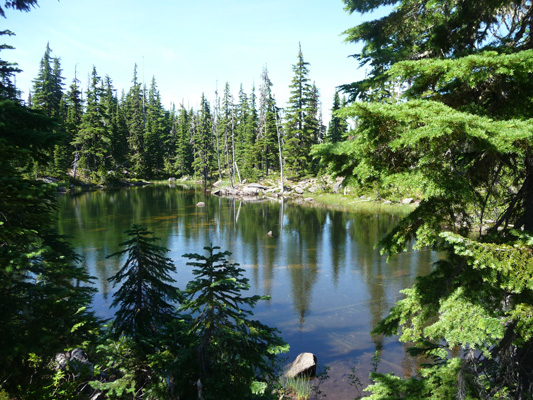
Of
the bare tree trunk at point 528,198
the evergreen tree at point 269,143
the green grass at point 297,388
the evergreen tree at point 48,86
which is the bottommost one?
the green grass at point 297,388

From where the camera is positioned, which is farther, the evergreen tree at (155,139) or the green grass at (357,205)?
the evergreen tree at (155,139)

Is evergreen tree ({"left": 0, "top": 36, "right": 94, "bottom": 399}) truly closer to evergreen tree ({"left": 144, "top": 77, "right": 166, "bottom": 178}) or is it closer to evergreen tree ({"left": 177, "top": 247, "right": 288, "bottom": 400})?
evergreen tree ({"left": 177, "top": 247, "right": 288, "bottom": 400})

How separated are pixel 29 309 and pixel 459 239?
21.0ft

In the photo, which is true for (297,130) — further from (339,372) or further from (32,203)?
(32,203)

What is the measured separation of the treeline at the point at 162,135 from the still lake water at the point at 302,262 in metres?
17.9

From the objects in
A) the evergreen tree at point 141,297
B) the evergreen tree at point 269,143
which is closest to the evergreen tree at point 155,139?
the evergreen tree at point 269,143

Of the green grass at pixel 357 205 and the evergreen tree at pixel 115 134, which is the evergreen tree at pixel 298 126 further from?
the evergreen tree at pixel 115 134

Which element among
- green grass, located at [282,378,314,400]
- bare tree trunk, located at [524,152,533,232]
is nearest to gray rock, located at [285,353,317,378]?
green grass, located at [282,378,314,400]

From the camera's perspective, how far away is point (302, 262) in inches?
750

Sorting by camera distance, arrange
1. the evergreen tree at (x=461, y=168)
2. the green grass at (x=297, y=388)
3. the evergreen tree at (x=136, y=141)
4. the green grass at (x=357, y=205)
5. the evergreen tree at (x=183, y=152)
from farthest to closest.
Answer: the evergreen tree at (x=183, y=152) → the evergreen tree at (x=136, y=141) → the green grass at (x=357, y=205) → the green grass at (x=297, y=388) → the evergreen tree at (x=461, y=168)

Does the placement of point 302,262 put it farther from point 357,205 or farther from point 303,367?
point 357,205

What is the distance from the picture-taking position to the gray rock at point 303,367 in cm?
903

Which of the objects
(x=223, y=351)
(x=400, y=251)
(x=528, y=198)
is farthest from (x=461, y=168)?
(x=223, y=351)

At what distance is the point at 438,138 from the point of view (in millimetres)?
3982
